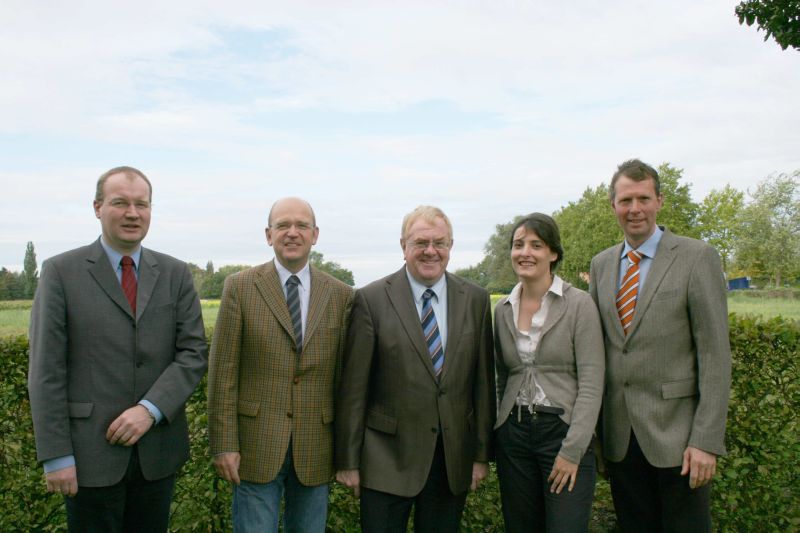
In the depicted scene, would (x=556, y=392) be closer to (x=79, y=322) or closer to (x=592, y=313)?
(x=592, y=313)

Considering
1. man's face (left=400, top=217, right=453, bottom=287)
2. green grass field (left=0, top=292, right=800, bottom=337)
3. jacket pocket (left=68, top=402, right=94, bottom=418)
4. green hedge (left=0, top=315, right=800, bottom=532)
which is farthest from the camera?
green grass field (left=0, top=292, right=800, bottom=337)

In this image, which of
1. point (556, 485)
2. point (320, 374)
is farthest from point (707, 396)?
point (320, 374)

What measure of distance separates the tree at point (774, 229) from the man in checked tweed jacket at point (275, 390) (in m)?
63.6

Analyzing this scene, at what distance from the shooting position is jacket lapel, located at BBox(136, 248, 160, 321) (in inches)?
146

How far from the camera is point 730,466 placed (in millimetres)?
5102

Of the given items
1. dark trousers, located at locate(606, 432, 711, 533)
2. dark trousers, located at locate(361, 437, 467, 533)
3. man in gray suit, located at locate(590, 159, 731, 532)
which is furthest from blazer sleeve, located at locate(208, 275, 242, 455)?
dark trousers, located at locate(606, 432, 711, 533)

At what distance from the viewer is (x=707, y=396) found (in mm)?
3764

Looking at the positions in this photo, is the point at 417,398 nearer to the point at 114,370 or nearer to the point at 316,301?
the point at 316,301

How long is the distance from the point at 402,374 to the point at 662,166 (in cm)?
6005

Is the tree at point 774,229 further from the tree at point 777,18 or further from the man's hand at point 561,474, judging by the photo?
the man's hand at point 561,474

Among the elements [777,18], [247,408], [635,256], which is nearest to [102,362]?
[247,408]

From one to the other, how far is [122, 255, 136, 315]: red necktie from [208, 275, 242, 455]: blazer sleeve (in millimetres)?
500

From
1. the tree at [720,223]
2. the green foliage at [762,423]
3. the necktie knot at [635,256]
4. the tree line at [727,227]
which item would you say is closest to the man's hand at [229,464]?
the necktie knot at [635,256]

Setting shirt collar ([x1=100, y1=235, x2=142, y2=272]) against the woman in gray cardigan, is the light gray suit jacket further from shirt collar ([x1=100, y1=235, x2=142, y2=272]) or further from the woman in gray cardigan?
shirt collar ([x1=100, y1=235, x2=142, y2=272])
